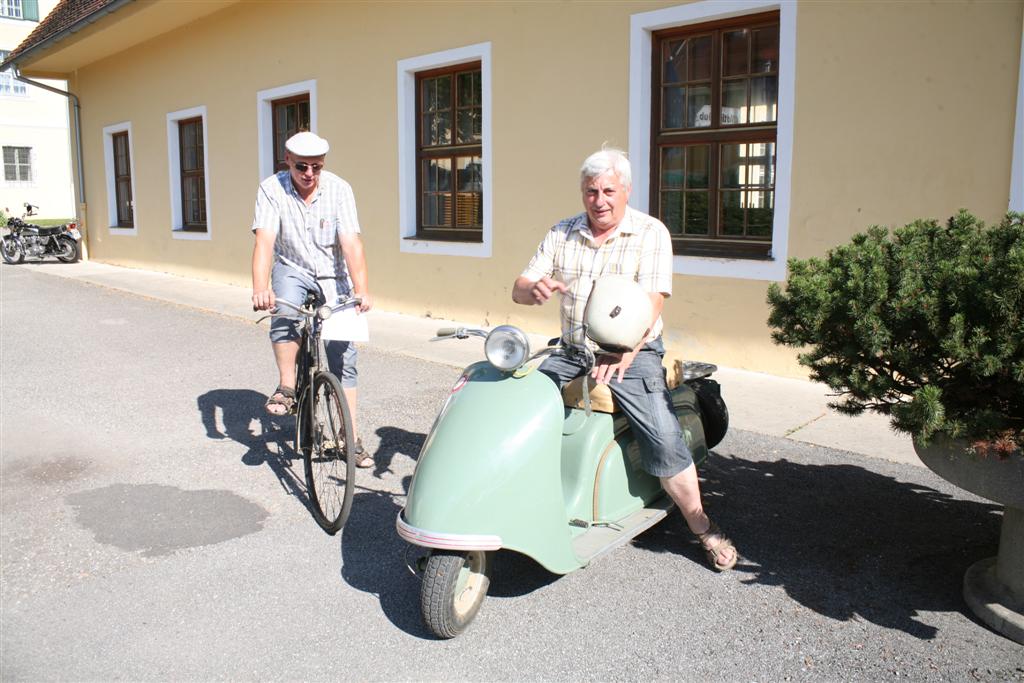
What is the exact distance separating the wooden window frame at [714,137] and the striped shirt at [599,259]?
391 cm

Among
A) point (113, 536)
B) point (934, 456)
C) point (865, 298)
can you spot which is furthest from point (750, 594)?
point (113, 536)

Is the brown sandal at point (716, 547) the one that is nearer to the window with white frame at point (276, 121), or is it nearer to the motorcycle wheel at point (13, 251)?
the window with white frame at point (276, 121)

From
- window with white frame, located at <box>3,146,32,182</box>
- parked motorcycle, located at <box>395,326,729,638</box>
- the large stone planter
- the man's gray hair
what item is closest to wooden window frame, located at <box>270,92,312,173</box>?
the man's gray hair

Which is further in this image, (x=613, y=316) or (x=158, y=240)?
(x=158, y=240)

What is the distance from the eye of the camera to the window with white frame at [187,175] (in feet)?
49.7

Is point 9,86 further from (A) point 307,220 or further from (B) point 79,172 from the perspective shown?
(A) point 307,220

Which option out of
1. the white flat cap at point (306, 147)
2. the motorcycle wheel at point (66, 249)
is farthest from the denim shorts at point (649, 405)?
the motorcycle wheel at point (66, 249)

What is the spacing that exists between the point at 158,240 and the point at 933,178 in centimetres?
1370

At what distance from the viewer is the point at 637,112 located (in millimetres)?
7691

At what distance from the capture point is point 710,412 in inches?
164

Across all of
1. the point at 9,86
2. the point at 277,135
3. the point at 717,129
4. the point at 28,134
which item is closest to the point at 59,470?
the point at 717,129

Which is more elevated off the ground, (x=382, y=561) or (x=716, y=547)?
(x=716, y=547)

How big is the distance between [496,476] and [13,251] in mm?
19275

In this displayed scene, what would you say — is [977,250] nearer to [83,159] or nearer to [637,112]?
[637,112]
